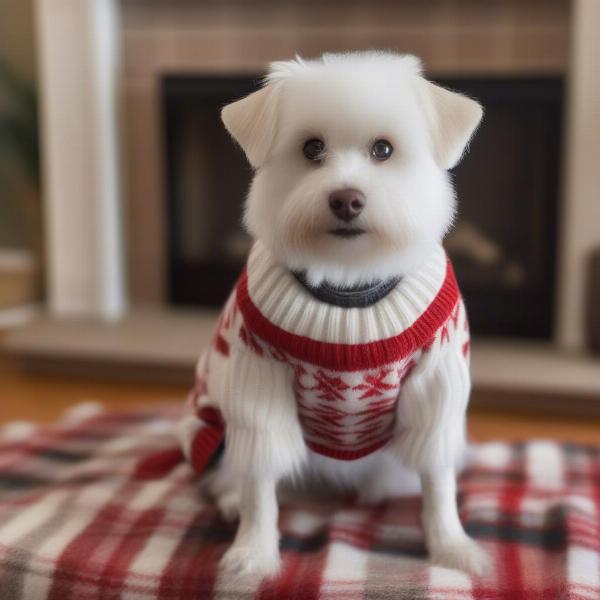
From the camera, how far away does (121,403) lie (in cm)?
206

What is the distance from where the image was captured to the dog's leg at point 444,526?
0.99m

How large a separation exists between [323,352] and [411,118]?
0.27 metres

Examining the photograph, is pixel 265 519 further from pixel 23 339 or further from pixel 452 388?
pixel 23 339

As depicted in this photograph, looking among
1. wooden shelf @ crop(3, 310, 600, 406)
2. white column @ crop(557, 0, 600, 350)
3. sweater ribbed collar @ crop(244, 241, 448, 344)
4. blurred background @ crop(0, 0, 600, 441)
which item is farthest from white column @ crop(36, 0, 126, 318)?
sweater ribbed collar @ crop(244, 241, 448, 344)

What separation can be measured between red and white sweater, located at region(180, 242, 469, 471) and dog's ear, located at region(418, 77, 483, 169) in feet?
0.44

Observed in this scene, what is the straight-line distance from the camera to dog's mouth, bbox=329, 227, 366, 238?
2.75 ft

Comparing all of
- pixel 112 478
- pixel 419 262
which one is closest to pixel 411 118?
pixel 419 262

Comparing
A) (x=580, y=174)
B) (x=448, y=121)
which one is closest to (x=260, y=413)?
(x=448, y=121)

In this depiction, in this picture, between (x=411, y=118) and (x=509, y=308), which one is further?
(x=509, y=308)

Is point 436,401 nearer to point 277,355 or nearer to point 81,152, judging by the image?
point 277,355

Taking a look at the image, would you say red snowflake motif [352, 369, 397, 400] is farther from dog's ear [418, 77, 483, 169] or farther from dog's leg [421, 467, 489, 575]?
dog's ear [418, 77, 483, 169]

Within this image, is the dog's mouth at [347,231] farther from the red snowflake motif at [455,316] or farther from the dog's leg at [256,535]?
the dog's leg at [256,535]

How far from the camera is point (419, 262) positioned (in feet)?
3.02

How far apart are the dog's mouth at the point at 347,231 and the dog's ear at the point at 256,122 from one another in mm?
130
